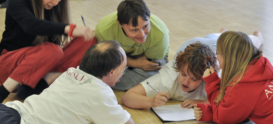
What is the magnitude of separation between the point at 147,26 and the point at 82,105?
0.64 meters

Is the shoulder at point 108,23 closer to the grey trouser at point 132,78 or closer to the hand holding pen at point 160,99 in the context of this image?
the grey trouser at point 132,78

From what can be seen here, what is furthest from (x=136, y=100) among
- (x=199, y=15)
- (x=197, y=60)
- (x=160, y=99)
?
(x=199, y=15)

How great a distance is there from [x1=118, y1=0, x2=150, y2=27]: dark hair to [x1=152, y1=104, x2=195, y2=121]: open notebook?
441 millimetres

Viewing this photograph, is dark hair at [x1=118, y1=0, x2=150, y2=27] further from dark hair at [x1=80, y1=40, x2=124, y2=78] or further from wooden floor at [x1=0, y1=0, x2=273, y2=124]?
wooden floor at [x1=0, y1=0, x2=273, y2=124]

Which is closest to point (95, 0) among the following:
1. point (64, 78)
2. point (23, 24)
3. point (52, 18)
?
point (52, 18)

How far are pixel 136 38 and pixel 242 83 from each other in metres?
0.61

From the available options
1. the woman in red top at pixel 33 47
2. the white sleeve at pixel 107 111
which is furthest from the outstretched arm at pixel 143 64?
the white sleeve at pixel 107 111

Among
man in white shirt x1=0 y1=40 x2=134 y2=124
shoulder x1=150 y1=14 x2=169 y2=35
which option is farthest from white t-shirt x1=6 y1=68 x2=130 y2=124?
shoulder x1=150 y1=14 x2=169 y2=35

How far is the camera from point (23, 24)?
152 cm

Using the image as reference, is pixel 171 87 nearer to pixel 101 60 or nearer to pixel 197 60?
pixel 197 60

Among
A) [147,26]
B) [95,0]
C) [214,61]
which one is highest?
[147,26]

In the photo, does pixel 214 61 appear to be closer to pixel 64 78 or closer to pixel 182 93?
pixel 182 93

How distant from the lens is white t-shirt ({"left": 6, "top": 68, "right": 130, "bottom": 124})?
43.8 inches

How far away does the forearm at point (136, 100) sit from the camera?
1.50 metres
